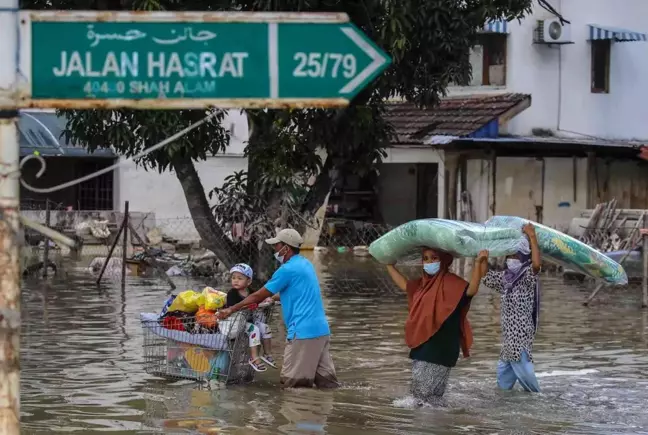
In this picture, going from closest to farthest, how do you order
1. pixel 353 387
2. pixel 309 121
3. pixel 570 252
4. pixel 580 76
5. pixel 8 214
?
1. pixel 8 214
2. pixel 570 252
3. pixel 353 387
4. pixel 309 121
5. pixel 580 76

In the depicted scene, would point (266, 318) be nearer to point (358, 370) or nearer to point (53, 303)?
point (358, 370)

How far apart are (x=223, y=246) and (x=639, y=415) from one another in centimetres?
821

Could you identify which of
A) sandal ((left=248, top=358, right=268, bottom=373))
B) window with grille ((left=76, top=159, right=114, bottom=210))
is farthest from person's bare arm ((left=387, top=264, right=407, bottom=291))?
window with grille ((left=76, top=159, right=114, bottom=210))

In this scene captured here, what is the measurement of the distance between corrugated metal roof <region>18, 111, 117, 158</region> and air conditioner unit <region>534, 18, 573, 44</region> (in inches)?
425

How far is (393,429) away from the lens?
29.8 feet

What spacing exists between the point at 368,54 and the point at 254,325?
19.5ft

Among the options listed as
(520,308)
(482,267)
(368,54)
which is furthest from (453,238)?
(368,54)

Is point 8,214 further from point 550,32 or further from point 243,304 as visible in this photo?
→ point 550,32

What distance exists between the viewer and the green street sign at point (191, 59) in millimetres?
4586

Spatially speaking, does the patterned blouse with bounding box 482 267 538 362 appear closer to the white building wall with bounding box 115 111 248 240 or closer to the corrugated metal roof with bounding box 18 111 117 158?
the corrugated metal roof with bounding box 18 111 117 158

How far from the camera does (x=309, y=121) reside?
592 inches

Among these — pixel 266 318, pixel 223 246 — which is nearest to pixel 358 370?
pixel 266 318

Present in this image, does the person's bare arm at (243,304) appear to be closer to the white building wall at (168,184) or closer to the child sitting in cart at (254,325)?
the child sitting in cart at (254,325)

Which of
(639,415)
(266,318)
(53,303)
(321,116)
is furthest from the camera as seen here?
(53,303)
